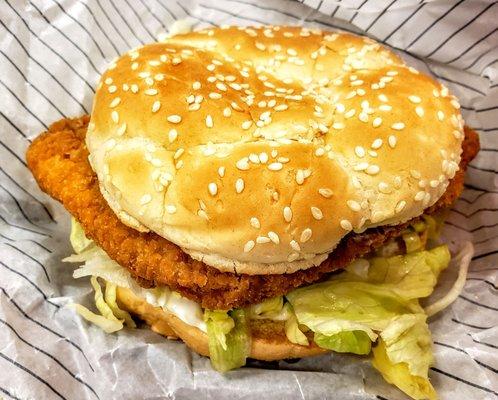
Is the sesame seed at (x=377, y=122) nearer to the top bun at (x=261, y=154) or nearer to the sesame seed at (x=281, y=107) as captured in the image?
the top bun at (x=261, y=154)

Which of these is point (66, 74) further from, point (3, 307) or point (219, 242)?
point (219, 242)

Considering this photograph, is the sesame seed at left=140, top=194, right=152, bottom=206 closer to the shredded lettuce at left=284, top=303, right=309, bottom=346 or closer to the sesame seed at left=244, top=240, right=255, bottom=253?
the sesame seed at left=244, top=240, right=255, bottom=253

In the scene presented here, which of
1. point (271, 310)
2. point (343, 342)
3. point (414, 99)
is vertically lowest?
point (271, 310)

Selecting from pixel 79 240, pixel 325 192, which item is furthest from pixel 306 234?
pixel 79 240

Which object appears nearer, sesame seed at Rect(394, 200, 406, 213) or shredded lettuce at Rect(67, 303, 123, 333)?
sesame seed at Rect(394, 200, 406, 213)

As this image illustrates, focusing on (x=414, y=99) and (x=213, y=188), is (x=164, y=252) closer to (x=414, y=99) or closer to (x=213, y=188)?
(x=213, y=188)

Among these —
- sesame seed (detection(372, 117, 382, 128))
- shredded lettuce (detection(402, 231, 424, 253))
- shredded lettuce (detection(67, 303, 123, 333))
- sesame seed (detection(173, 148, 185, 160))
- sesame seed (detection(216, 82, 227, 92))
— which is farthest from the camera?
shredded lettuce (detection(402, 231, 424, 253))

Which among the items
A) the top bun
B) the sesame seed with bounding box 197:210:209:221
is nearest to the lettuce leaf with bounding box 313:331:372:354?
the top bun
